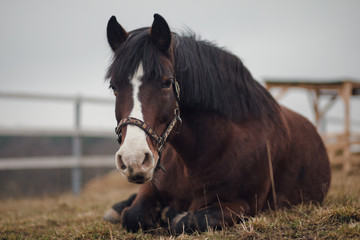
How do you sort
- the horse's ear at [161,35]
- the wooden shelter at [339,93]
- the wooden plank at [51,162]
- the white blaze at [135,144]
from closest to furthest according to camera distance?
1. the white blaze at [135,144]
2. the horse's ear at [161,35]
3. the wooden plank at [51,162]
4. the wooden shelter at [339,93]

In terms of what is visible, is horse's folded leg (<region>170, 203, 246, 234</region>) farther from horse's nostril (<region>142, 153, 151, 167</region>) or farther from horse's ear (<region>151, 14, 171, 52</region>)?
horse's ear (<region>151, 14, 171, 52</region>)

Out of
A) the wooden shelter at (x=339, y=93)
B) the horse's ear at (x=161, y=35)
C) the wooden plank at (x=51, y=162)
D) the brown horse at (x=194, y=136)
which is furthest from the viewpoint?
the wooden shelter at (x=339, y=93)

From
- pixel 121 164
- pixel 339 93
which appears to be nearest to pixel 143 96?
pixel 121 164

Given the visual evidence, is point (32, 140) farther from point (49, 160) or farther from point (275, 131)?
point (275, 131)

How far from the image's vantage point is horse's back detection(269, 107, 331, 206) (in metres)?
3.26

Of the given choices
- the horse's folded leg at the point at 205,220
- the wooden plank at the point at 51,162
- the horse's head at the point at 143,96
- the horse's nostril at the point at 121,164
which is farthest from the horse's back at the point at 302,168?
the wooden plank at the point at 51,162

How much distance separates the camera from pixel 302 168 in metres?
3.42

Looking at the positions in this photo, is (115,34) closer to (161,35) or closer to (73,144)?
(161,35)

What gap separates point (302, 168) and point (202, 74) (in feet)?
5.24

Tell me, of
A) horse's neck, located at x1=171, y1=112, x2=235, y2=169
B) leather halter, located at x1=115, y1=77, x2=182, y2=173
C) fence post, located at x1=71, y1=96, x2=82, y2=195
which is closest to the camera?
leather halter, located at x1=115, y1=77, x2=182, y2=173

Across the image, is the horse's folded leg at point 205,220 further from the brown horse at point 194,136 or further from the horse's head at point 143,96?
the horse's head at point 143,96

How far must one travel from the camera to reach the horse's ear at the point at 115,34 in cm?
257

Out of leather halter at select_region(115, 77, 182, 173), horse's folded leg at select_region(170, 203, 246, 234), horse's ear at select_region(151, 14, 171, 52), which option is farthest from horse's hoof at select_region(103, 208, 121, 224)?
horse's ear at select_region(151, 14, 171, 52)

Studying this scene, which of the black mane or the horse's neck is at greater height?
the black mane
